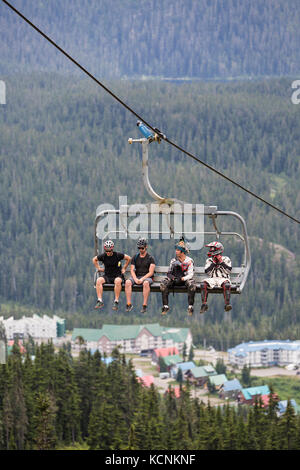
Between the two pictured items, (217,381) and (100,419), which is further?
(217,381)

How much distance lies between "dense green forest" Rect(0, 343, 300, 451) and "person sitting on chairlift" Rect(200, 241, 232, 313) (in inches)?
3291

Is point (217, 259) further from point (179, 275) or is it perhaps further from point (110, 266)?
point (110, 266)

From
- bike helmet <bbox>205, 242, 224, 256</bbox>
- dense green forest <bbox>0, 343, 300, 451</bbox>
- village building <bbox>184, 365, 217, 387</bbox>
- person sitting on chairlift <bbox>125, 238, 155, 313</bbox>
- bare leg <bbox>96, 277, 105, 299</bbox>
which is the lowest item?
village building <bbox>184, 365, 217, 387</bbox>

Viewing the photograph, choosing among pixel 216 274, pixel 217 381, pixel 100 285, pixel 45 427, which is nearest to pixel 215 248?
pixel 216 274

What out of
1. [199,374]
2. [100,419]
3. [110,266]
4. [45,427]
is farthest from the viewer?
[199,374]

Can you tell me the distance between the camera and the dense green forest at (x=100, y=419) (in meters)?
111

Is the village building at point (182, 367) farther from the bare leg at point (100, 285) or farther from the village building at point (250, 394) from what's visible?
the bare leg at point (100, 285)

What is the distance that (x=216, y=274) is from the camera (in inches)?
882

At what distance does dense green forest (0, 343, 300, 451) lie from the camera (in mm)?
110875

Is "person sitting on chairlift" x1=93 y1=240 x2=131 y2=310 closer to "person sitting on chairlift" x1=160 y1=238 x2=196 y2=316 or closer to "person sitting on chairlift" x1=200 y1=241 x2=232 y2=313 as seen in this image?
"person sitting on chairlift" x1=160 y1=238 x2=196 y2=316

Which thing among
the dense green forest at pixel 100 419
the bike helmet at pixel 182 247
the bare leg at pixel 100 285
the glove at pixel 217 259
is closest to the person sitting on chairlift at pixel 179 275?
the bike helmet at pixel 182 247

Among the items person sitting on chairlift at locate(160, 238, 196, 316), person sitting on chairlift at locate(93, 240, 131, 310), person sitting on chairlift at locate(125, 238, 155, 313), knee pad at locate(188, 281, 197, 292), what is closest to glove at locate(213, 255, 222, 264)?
person sitting on chairlift at locate(160, 238, 196, 316)

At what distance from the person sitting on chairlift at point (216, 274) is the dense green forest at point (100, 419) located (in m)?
83.6

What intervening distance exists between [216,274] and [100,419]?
95.7 m
